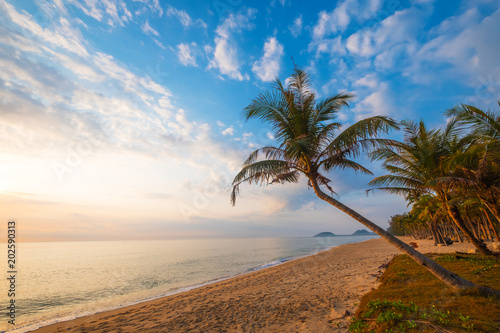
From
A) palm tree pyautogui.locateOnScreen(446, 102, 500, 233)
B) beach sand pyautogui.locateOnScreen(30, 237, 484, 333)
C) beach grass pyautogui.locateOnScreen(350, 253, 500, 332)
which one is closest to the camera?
beach grass pyautogui.locateOnScreen(350, 253, 500, 332)

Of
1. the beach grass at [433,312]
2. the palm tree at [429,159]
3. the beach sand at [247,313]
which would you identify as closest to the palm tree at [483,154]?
the palm tree at [429,159]

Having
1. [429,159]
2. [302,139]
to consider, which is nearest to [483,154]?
[429,159]

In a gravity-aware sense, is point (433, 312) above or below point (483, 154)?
below

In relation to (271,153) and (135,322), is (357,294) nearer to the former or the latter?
(271,153)

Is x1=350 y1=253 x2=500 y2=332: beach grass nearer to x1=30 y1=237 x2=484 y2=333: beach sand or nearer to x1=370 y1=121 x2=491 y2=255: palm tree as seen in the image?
x1=30 y1=237 x2=484 y2=333: beach sand

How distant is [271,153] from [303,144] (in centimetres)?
164

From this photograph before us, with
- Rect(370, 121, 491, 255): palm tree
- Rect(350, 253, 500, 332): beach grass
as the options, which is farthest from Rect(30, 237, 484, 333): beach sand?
Rect(370, 121, 491, 255): palm tree

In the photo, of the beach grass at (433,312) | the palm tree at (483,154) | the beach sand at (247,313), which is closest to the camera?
the beach grass at (433,312)

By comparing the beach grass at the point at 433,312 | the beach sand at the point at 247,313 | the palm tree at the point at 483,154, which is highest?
the palm tree at the point at 483,154

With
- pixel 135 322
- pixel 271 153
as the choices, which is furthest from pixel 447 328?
pixel 135 322

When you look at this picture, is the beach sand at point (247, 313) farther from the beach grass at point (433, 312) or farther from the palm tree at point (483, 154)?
the palm tree at point (483, 154)

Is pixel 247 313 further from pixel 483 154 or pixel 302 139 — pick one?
pixel 483 154

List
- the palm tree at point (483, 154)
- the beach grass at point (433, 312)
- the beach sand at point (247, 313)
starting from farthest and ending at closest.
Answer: the palm tree at point (483, 154) < the beach sand at point (247, 313) < the beach grass at point (433, 312)

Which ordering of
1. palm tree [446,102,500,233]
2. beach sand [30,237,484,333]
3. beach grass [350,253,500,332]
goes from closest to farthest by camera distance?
beach grass [350,253,500,332] → beach sand [30,237,484,333] → palm tree [446,102,500,233]
